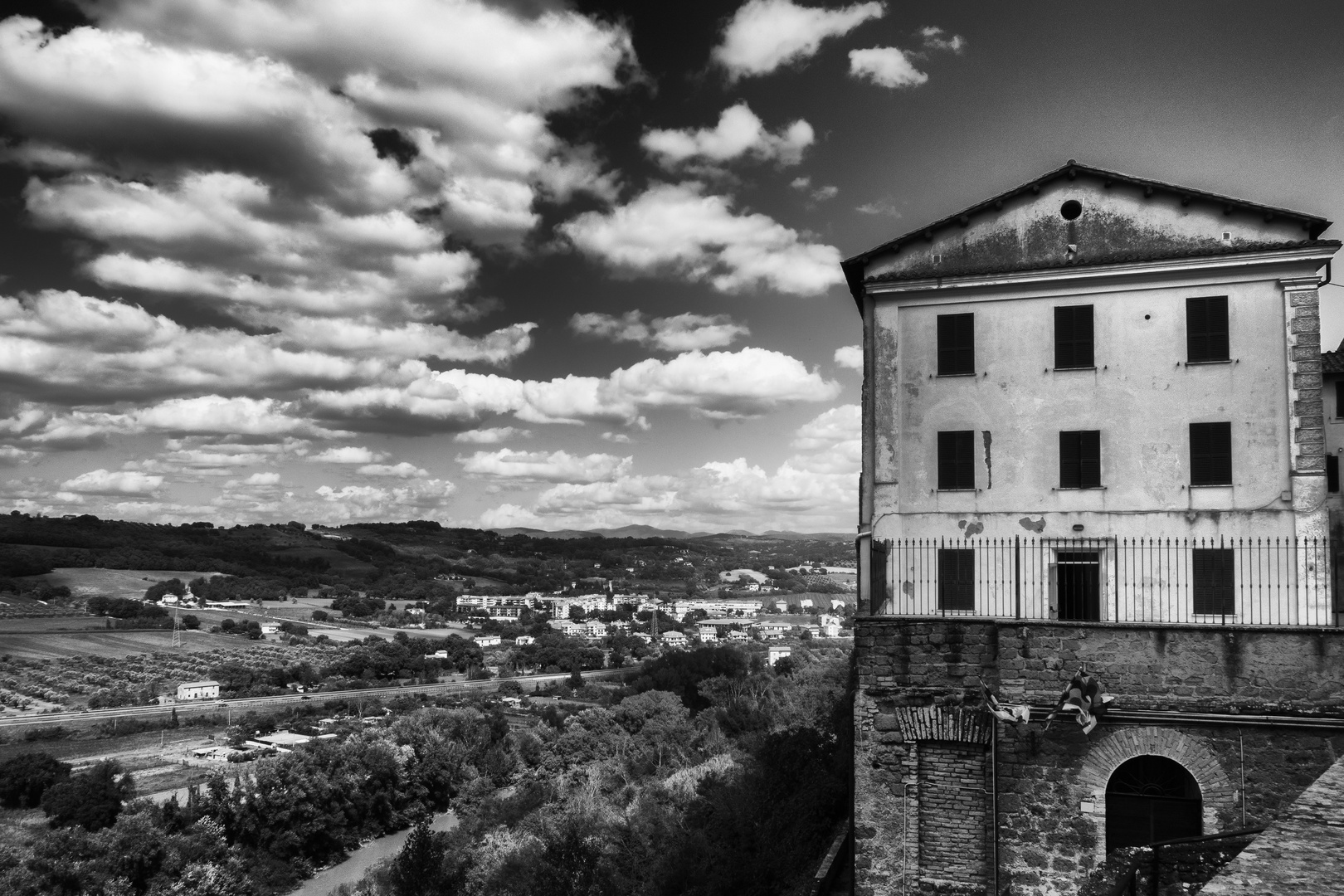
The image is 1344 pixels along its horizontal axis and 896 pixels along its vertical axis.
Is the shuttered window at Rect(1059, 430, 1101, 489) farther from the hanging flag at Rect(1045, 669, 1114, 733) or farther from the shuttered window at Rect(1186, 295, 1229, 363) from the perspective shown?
the hanging flag at Rect(1045, 669, 1114, 733)

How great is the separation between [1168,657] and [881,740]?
402 cm

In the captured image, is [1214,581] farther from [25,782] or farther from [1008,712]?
[25,782]

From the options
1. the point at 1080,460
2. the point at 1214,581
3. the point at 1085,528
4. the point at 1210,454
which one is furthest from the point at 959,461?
the point at 1214,581

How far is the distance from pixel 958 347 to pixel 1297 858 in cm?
1227

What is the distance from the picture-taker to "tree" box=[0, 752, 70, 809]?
5291cm

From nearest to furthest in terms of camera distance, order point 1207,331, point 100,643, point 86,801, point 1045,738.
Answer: point 1045,738, point 1207,331, point 86,801, point 100,643

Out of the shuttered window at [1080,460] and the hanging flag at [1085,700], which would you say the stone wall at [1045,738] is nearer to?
the hanging flag at [1085,700]

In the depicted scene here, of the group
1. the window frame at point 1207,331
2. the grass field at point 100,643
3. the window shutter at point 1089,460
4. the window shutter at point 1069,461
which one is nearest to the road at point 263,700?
the grass field at point 100,643

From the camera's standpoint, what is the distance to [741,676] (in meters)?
76.8

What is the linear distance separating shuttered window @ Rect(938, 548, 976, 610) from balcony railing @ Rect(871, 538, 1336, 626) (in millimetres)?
15

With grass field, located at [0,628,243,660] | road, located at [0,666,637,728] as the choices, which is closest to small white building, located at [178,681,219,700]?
road, located at [0,666,637,728]

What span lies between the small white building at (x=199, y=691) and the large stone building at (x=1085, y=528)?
95.1 m

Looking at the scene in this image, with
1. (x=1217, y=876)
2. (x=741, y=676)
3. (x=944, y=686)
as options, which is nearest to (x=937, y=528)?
(x=944, y=686)

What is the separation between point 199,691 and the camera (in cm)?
9394
